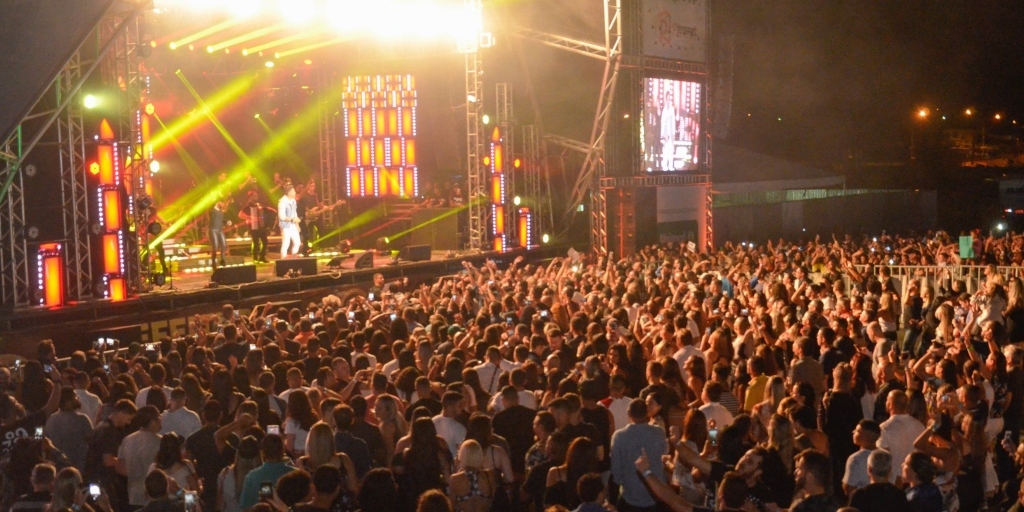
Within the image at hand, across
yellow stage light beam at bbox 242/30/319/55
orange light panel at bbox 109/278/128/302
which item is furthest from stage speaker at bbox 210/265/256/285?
yellow stage light beam at bbox 242/30/319/55

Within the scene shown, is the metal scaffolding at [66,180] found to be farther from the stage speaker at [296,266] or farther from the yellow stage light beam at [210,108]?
the yellow stage light beam at [210,108]

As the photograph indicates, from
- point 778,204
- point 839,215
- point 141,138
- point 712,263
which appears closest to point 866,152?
point 839,215

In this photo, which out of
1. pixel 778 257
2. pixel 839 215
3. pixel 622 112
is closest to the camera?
pixel 778 257

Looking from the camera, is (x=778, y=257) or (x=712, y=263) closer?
(x=778, y=257)

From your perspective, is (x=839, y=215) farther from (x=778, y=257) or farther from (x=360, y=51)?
(x=778, y=257)

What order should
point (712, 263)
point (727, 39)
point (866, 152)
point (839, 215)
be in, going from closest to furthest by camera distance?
point (712, 263), point (727, 39), point (839, 215), point (866, 152)

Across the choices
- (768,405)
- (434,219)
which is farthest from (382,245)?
(768,405)

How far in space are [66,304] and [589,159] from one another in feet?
41.8

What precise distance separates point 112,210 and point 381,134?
30.5ft

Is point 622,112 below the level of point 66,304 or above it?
above

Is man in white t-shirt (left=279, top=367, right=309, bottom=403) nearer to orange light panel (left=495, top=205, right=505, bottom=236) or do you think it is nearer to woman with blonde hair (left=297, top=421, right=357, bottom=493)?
woman with blonde hair (left=297, top=421, right=357, bottom=493)

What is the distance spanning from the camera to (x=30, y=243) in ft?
46.9

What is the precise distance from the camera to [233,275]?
16922mm

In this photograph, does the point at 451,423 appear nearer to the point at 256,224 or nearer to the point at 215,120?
the point at 256,224
